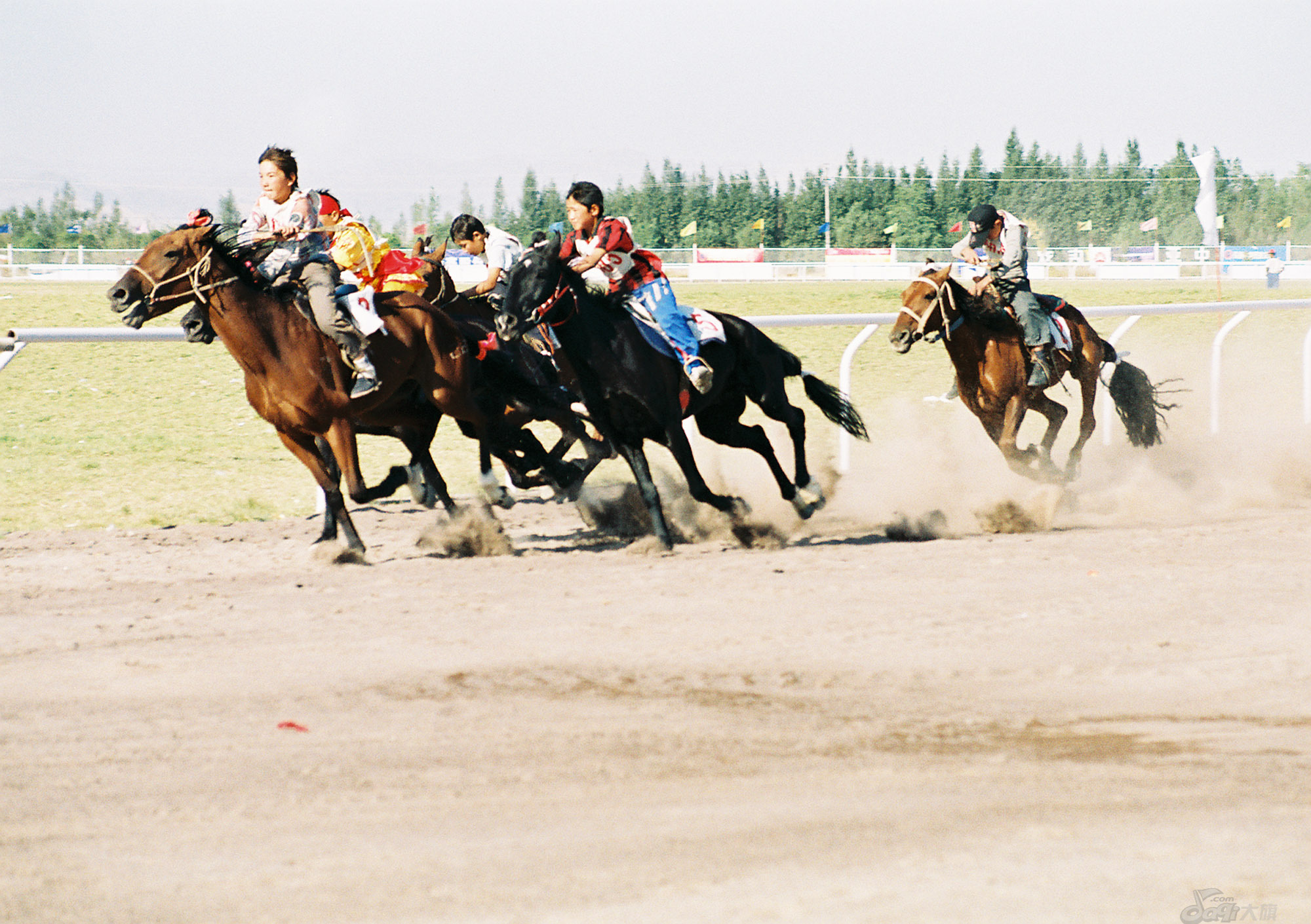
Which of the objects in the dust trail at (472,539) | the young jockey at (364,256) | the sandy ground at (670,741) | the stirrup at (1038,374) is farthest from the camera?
the stirrup at (1038,374)

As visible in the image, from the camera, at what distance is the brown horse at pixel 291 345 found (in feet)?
24.6

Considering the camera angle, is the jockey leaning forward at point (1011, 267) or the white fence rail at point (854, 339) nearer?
the white fence rail at point (854, 339)

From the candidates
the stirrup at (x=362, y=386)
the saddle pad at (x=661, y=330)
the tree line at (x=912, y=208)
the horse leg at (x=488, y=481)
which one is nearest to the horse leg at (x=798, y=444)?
the saddle pad at (x=661, y=330)

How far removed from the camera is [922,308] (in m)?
9.55

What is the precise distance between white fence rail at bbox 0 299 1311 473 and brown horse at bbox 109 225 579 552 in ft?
4.39

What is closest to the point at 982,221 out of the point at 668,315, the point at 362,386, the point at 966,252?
the point at 966,252

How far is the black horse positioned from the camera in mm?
7684

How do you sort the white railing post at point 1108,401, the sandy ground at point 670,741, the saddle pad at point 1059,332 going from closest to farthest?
the sandy ground at point 670,741 < the saddle pad at point 1059,332 < the white railing post at point 1108,401

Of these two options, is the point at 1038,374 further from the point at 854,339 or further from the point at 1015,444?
the point at 854,339

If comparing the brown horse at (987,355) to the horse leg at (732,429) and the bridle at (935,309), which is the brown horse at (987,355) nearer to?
the bridle at (935,309)

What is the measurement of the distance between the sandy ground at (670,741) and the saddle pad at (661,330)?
1.52m

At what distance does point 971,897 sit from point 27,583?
5.96 m

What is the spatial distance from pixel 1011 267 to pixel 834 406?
5.52 ft

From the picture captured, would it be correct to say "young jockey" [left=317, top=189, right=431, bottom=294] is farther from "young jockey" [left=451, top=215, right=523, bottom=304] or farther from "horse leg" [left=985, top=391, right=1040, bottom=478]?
"horse leg" [left=985, top=391, right=1040, bottom=478]
